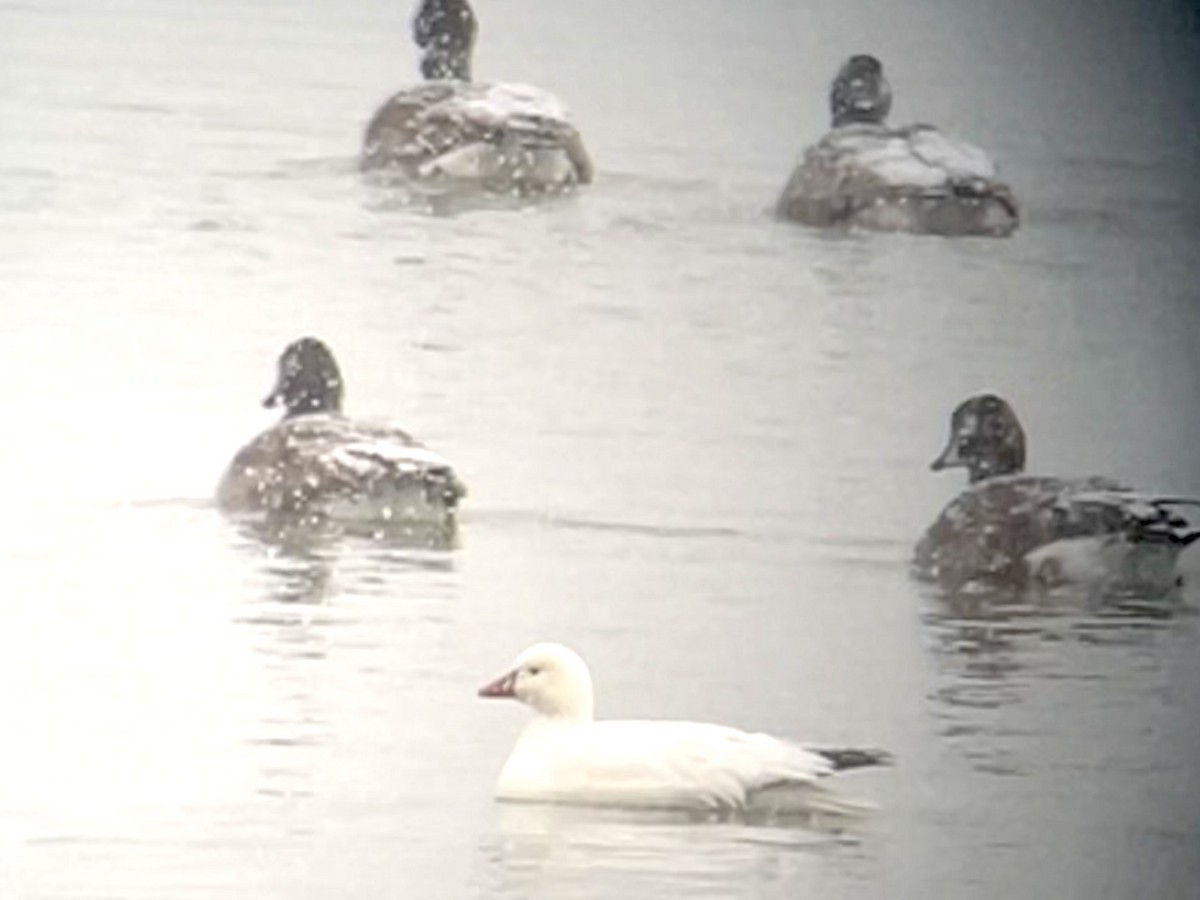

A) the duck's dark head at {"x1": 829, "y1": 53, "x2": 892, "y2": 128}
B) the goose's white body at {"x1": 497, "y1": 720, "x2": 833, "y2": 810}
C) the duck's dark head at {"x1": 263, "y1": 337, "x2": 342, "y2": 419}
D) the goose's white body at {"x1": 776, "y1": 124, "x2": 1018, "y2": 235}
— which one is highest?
the duck's dark head at {"x1": 829, "y1": 53, "x2": 892, "y2": 128}

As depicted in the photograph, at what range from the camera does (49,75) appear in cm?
311

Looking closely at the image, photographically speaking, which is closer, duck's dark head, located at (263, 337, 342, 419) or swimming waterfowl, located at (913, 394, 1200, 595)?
duck's dark head, located at (263, 337, 342, 419)

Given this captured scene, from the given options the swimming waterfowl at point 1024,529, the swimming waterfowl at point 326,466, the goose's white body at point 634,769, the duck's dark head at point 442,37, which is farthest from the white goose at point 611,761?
the duck's dark head at point 442,37

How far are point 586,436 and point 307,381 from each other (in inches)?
14.3

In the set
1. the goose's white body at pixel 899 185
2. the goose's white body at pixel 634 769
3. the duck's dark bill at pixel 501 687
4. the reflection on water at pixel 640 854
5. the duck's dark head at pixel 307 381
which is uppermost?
the goose's white body at pixel 899 185

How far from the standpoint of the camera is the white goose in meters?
3.08

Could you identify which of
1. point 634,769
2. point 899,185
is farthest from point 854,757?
point 899,185

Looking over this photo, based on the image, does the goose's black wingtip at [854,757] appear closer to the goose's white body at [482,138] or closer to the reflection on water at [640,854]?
the reflection on water at [640,854]

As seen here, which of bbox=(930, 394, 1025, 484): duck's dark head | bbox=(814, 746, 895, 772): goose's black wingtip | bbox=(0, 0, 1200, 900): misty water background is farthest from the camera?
bbox=(930, 394, 1025, 484): duck's dark head

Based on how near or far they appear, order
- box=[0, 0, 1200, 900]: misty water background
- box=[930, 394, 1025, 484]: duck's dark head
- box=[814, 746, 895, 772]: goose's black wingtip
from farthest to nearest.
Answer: box=[930, 394, 1025, 484]: duck's dark head < box=[814, 746, 895, 772]: goose's black wingtip < box=[0, 0, 1200, 900]: misty water background

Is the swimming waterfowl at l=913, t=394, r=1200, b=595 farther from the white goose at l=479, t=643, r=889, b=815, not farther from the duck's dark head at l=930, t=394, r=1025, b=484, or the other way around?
the white goose at l=479, t=643, r=889, b=815

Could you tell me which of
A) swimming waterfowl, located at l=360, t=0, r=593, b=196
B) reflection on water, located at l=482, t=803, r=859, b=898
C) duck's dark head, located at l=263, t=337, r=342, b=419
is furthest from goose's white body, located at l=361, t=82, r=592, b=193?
reflection on water, located at l=482, t=803, r=859, b=898

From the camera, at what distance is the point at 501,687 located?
10.2 feet

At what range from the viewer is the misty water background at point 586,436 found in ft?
9.99
